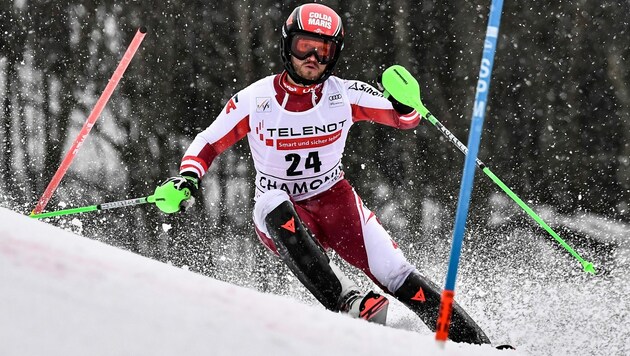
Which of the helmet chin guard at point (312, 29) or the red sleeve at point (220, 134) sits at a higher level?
the helmet chin guard at point (312, 29)

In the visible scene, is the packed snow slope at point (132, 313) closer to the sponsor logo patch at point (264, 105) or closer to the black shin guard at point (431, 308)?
the black shin guard at point (431, 308)

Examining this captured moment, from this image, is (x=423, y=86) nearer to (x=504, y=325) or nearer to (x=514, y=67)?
(x=514, y=67)

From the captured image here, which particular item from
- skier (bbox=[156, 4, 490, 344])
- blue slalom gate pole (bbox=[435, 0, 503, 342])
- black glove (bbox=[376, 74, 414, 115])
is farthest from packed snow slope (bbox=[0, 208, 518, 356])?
black glove (bbox=[376, 74, 414, 115])

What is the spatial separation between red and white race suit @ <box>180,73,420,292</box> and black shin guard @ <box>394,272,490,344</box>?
230 millimetres

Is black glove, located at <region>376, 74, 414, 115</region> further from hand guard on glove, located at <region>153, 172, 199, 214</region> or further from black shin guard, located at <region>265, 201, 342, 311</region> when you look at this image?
hand guard on glove, located at <region>153, 172, 199, 214</region>

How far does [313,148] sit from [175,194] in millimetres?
786

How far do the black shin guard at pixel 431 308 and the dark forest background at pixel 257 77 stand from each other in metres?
10.7

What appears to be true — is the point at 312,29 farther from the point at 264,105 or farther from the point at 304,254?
the point at 304,254

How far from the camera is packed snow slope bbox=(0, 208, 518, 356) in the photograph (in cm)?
168

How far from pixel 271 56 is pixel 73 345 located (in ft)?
49.9

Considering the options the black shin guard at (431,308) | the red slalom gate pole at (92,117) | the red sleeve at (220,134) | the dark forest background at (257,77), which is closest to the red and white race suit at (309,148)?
the red sleeve at (220,134)

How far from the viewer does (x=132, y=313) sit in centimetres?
179

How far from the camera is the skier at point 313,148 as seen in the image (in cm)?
435

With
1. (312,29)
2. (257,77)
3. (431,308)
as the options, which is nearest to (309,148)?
(312,29)
